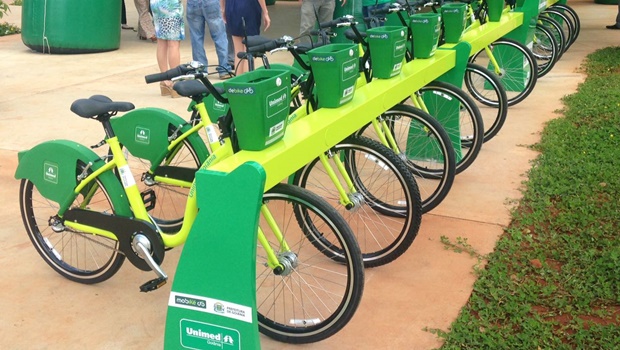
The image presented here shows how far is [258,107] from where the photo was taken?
3.12m

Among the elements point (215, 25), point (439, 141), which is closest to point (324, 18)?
point (215, 25)

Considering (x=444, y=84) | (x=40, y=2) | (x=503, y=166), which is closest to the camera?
(x=444, y=84)

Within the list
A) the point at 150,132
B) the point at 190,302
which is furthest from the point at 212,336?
the point at 150,132

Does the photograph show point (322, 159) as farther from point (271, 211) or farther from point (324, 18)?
point (324, 18)

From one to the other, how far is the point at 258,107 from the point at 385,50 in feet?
5.59

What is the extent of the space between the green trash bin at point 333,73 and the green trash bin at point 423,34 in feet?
4.47

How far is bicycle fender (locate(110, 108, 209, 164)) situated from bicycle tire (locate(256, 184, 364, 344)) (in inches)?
32.4

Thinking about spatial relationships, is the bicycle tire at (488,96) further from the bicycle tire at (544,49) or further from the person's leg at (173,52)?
the person's leg at (173,52)

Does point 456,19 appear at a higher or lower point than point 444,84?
higher

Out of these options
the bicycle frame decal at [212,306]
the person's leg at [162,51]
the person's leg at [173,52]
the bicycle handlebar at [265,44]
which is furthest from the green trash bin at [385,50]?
the person's leg at [162,51]

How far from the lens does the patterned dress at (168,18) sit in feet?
24.6

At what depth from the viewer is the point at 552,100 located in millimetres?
8062

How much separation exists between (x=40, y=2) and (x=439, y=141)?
295 inches

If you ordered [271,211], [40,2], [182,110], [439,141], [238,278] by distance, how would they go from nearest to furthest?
[238,278], [271,211], [439,141], [182,110], [40,2]
